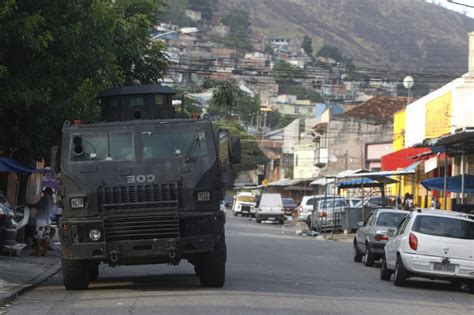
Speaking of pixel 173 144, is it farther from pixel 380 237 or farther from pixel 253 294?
pixel 380 237

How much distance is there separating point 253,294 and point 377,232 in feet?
33.6

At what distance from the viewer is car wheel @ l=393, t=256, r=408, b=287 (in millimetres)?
20844

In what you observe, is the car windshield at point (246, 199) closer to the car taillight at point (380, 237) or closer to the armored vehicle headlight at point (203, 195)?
the car taillight at point (380, 237)

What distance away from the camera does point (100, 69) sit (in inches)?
882

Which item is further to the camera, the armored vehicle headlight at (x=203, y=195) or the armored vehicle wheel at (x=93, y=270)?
the armored vehicle wheel at (x=93, y=270)

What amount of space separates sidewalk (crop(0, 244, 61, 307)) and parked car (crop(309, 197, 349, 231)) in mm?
20395

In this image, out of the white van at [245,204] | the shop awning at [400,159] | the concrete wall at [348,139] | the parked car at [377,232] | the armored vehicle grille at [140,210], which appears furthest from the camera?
the concrete wall at [348,139]

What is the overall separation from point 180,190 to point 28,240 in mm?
13744

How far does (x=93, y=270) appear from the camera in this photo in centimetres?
1953

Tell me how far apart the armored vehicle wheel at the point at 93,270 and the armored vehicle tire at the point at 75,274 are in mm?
218

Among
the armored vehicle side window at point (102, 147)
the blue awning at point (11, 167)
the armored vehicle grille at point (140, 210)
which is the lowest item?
the armored vehicle grille at point (140, 210)

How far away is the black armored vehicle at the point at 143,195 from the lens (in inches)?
663

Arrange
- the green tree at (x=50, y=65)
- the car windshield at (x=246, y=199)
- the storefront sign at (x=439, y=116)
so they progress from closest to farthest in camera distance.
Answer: the green tree at (x=50, y=65)
the storefront sign at (x=439, y=116)
the car windshield at (x=246, y=199)

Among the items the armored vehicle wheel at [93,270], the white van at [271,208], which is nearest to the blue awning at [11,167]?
the armored vehicle wheel at [93,270]
